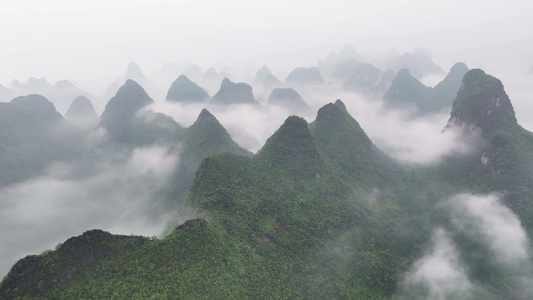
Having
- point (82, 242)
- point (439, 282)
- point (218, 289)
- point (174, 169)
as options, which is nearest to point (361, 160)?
point (439, 282)

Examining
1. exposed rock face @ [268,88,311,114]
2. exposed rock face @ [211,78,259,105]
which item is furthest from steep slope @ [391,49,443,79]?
exposed rock face @ [211,78,259,105]

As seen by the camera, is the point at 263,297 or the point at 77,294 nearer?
the point at 77,294

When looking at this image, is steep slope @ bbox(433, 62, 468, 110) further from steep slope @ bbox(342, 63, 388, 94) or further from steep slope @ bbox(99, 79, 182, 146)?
steep slope @ bbox(99, 79, 182, 146)

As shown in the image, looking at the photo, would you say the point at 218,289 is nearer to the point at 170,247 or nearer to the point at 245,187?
the point at 170,247

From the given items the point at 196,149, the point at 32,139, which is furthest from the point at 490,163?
the point at 32,139

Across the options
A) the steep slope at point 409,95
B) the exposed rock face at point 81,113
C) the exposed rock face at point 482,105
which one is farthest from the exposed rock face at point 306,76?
the exposed rock face at point 482,105

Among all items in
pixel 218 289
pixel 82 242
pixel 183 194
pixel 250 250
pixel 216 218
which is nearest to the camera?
pixel 82 242
